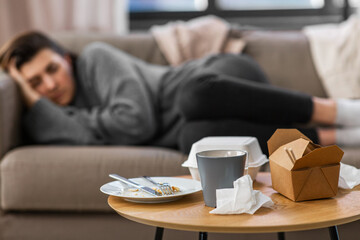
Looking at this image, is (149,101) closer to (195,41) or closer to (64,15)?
(195,41)

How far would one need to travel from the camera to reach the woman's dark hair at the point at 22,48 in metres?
1.85

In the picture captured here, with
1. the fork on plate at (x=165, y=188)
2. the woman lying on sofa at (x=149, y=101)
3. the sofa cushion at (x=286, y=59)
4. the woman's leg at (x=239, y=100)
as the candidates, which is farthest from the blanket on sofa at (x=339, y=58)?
the fork on plate at (x=165, y=188)

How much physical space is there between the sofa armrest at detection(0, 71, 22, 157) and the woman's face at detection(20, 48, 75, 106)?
99 mm

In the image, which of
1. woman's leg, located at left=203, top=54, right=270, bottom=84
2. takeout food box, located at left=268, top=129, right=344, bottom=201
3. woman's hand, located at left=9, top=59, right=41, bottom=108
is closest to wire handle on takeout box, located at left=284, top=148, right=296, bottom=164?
takeout food box, located at left=268, top=129, right=344, bottom=201

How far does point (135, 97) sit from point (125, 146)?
19 centimetres

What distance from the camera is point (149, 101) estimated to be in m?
1.84

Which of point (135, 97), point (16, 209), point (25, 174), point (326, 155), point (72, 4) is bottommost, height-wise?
point (16, 209)

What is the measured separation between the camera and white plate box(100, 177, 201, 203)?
31.6 inches

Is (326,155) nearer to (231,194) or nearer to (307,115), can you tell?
(231,194)

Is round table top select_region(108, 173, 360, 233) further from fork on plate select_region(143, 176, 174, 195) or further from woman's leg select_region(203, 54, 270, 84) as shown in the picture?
woman's leg select_region(203, 54, 270, 84)

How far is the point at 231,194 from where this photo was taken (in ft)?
2.46

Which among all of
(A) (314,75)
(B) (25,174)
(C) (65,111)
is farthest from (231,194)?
(A) (314,75)

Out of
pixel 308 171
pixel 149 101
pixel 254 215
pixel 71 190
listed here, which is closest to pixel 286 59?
pixel 149 101

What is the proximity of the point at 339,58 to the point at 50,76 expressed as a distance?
117 cm
